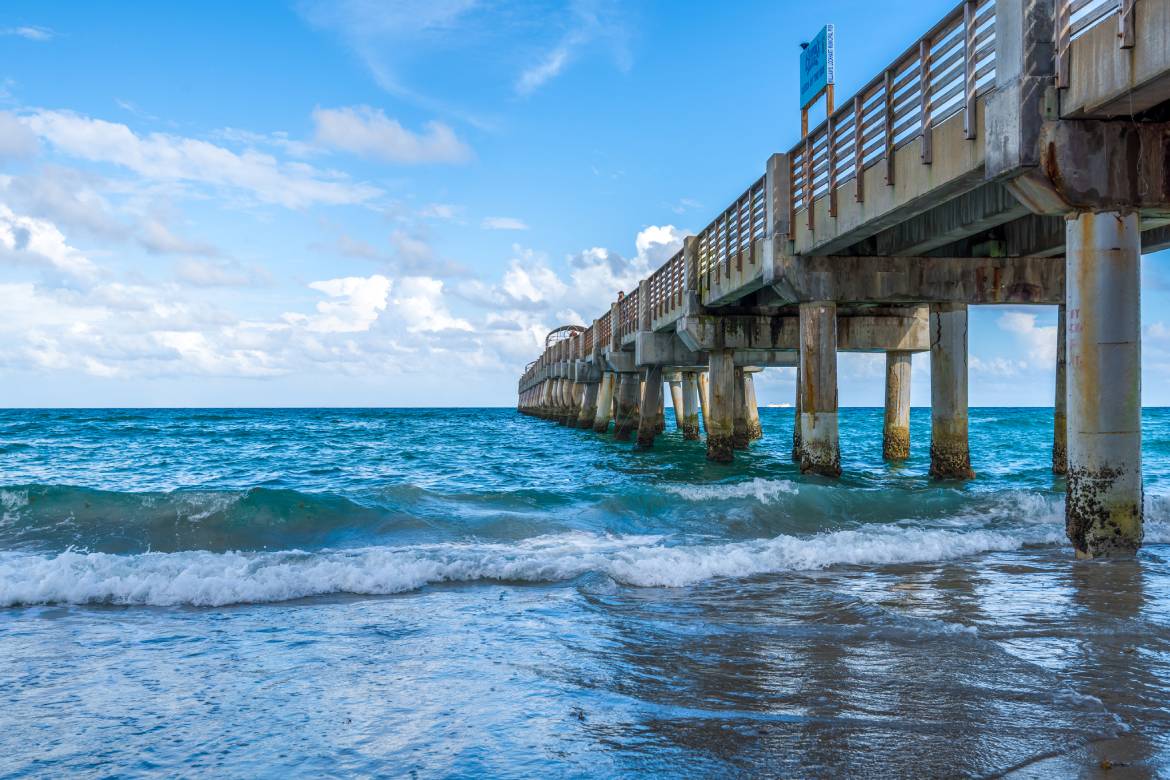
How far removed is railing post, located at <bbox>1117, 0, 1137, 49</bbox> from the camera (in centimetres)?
689

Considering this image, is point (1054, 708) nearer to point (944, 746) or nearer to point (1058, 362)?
point (944, 746)

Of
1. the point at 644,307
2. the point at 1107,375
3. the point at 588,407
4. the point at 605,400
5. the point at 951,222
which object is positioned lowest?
the point at 588,407

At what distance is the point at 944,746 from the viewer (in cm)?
380

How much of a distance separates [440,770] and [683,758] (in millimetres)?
999

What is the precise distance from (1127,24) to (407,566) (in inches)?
298

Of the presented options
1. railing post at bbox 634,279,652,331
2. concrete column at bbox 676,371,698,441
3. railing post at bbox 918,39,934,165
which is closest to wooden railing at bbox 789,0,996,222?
railing post at bbox 918,39,934,165

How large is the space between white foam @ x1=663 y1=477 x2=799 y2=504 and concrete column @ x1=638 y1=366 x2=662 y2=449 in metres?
15.0

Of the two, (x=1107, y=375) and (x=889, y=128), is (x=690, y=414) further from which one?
(x=1107, y=375)

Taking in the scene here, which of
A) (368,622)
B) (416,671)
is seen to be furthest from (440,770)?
(368,622)

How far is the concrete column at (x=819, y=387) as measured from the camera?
15.6 m

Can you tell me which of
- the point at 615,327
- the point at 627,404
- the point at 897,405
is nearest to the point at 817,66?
the point at 897,405

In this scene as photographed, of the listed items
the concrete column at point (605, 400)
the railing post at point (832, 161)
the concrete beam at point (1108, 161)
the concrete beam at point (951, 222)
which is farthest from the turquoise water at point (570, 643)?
the concrete column at point (605, 400)

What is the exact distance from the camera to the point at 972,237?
1664 centimetres

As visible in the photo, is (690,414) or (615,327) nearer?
(615,327)
